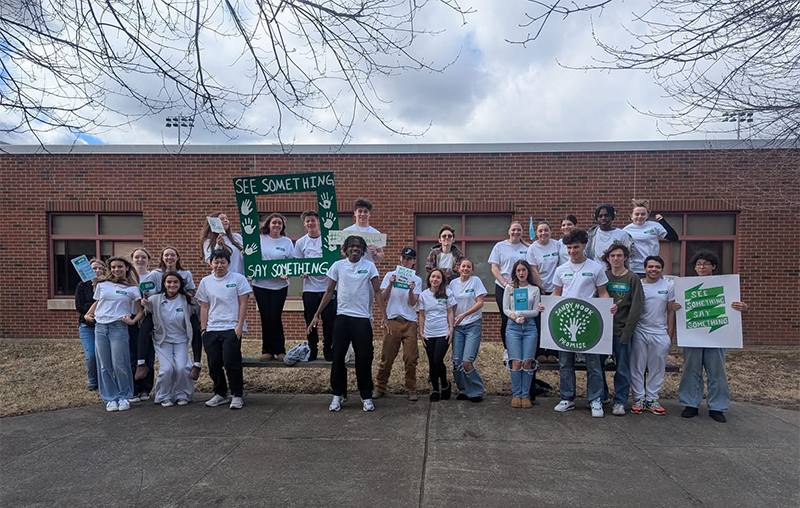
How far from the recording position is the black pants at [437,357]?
5.44m

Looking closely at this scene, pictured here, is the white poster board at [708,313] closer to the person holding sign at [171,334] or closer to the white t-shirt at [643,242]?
the white t-shirt at [643,242]

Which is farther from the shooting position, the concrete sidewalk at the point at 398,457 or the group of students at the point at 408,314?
the group of students at the point at 408,314

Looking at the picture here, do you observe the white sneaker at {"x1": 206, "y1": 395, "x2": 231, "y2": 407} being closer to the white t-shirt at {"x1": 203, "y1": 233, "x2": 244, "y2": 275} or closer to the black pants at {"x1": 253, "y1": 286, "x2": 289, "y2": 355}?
the black pants at {"x1": 253, "y1": 286, "x2": 289, "y2": 355}

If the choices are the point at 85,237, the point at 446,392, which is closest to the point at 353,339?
the point at 446,392

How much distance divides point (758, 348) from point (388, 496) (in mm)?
8938

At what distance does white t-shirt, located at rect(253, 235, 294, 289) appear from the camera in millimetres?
5852

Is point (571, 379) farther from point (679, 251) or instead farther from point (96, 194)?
point (96, 194)

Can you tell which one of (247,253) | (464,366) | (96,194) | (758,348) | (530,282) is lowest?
(758,348)

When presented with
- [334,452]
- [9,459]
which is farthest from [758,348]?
[9,459]

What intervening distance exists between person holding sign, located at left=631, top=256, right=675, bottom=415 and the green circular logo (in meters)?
0.53

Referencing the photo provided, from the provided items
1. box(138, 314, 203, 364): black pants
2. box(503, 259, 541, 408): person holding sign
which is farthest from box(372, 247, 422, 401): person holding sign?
box(138, 314, 203, 364): black pants

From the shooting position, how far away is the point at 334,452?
4.20 meters

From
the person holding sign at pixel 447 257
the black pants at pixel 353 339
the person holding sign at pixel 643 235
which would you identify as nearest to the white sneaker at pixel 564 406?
the person holding sign at pixel 643 235

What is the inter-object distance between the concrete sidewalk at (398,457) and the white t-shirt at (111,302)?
113 cm
